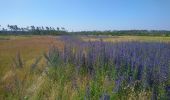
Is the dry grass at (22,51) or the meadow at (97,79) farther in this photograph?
the dry grass at (22,51)

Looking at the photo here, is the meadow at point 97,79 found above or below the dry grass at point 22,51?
above

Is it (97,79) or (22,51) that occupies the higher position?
(97,79)

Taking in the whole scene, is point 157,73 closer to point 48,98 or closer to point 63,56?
point 48,98

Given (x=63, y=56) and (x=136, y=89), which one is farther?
(x=63, y=56)

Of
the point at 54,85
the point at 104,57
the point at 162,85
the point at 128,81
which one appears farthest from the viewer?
the point at 104,57

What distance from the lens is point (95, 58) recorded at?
884cm

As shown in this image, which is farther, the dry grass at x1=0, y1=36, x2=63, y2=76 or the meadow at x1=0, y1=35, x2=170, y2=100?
the dry grass at x1=0, y1=36, x2=63, y2=76

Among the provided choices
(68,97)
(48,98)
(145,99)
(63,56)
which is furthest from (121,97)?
(63,56)

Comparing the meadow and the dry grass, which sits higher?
the meadow

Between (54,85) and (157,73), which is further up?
(157,73)

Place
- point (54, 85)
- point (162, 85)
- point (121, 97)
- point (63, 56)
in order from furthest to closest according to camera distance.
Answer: point (63, 56) → point (54, 85) → point (121, 97) → point (162, 85)

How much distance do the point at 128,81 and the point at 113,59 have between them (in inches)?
51.6

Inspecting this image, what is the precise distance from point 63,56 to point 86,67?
3.32ft

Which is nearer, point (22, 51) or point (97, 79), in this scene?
point (97, 79)
